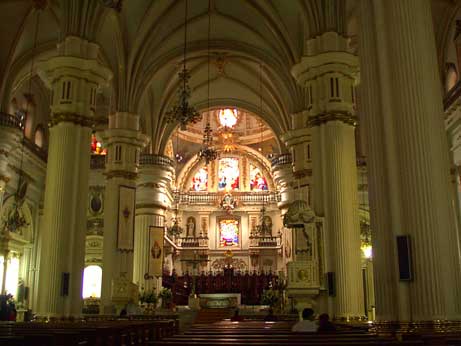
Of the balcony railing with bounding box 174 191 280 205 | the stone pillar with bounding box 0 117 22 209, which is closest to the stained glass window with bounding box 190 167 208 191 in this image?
the balcony railing with bounding box 174 191 280 205

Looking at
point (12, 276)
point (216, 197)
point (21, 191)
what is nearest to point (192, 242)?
point (216, 197)

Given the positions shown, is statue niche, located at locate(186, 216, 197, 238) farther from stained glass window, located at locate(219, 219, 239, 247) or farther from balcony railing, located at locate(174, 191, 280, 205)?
stained glass window, located at locate(219, 219, 239, 247)

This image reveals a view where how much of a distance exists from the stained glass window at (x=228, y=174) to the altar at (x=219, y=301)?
37.9 ft

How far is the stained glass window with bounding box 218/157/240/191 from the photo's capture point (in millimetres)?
39938

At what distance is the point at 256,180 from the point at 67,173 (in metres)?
25.4

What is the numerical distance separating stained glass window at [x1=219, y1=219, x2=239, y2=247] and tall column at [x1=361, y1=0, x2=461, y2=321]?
29812 millimetres

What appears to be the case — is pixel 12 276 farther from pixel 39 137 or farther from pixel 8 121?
pixel 8 121

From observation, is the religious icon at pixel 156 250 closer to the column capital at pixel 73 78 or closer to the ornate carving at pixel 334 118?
the column capital at pixel 73 78

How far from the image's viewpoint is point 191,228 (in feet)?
128

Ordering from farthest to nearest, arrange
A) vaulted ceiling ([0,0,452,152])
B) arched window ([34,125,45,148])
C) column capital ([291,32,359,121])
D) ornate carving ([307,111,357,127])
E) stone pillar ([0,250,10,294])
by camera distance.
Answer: arched window ([34,125,45,148]) → stone pillar ([0,250,10,294]) → vaulted ceiling ([0,0,452,152]) → column capital ([291,32,359,121]) → ornate carving ([307,111,357,127])

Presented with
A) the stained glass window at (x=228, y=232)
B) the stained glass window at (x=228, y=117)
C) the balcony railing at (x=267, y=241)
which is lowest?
the balcony railing at (x=267, y=241)

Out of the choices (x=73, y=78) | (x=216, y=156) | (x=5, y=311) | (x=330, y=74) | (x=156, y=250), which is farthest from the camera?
(x=156, y=250)

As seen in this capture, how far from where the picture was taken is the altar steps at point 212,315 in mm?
23281

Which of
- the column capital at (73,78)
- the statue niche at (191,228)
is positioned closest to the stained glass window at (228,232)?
the statue niche at (191,228)
